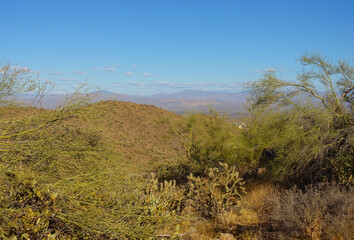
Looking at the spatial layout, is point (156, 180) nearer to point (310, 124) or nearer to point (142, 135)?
point (310, 124)

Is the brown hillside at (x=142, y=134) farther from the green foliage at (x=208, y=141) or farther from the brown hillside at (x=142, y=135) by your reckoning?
the green foliage at (x=208, y=141)

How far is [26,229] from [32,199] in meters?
0.44

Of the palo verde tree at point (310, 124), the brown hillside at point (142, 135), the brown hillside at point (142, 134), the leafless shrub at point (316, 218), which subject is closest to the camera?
the leafless shrub at point (316, 218)

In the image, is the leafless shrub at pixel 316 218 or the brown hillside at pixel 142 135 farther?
the brown hillside at pixel 142 135

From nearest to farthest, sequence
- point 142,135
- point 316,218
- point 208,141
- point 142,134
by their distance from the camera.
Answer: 1. point 316,218
2. point 208,141
3. point 142,135
4. point 142,134

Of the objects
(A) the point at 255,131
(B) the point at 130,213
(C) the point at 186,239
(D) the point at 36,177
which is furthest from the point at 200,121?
(D) the point at 36,177

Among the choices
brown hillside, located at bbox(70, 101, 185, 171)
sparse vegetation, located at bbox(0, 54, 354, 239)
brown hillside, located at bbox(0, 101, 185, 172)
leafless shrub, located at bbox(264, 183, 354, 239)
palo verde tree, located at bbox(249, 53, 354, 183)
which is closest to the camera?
sparse vegetation, located at bbox(0, 54, 354, 239)

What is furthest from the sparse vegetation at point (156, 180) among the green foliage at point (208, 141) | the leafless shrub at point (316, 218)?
the green foliage at point (208, 141)

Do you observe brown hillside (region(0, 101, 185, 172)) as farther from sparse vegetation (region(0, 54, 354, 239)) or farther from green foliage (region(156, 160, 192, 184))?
sparse vegetation (region(0, 54, 354, 239))

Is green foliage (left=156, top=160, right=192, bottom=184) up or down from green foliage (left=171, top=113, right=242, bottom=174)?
down

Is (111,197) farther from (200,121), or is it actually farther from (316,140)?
(200,121)

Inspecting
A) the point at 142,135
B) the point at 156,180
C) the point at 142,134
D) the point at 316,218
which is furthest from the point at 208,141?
the point at 142,134

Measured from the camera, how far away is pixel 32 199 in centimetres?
421

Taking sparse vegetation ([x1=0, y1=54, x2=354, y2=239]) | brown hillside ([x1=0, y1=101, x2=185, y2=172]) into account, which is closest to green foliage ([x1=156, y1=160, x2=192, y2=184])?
sparse vegetation ([x1=0, y1=54, x2=354, y2=239])
